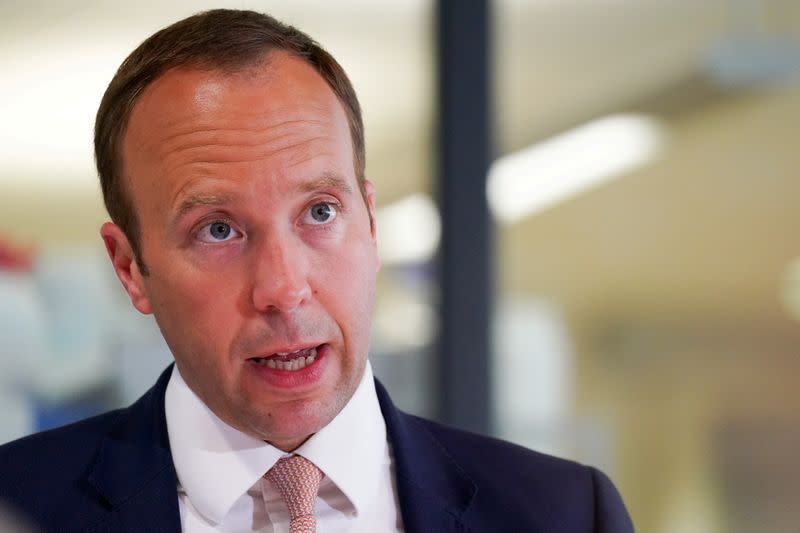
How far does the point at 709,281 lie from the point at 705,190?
0.93ft

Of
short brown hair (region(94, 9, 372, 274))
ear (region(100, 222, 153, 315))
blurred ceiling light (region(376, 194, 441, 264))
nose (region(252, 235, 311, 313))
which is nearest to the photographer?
nose (region(252, 235, 311, 313))

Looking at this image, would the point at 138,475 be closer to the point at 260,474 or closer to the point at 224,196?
the point at 260,474

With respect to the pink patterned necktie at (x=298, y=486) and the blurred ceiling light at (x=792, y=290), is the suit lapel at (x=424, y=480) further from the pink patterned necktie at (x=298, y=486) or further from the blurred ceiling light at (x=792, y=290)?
the blurred ceiling light at (x=792, y=290)

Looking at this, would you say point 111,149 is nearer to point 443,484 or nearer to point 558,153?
point 443,484

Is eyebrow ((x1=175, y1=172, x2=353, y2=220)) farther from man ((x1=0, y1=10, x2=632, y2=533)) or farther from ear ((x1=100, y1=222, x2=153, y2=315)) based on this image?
ear ((x1=100, y1=222, x2=153, y2=315))

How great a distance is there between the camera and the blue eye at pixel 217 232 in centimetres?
156

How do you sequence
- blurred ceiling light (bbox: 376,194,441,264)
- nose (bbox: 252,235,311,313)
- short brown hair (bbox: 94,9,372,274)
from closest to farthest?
1. nose (bbox: 252,235,311,313)
2. short brown hair (bbox: 94,9,372,274)
3. blurred ceiling light (bbox: 376,194,441,264)

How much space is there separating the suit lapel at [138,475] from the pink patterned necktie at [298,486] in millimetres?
139

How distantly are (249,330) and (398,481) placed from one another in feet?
1.06

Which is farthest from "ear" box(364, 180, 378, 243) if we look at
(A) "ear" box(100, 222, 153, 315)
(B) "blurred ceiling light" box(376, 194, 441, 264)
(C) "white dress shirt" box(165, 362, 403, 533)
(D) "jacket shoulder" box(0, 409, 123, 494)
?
(B) "blurred ceiling light" box(376, 194, 441, 264)

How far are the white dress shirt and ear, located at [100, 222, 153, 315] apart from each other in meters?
0.13

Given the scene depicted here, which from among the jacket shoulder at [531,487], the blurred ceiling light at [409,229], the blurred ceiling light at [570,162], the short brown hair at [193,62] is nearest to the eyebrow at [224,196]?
the short brown hair at [193,62]

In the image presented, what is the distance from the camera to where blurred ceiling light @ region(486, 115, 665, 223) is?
3.77 metres

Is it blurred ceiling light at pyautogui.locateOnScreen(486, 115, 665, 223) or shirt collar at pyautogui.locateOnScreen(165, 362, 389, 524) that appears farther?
blurred ceiling light at pyautogui.locateOnScreen(486, 115, 665, 223)
